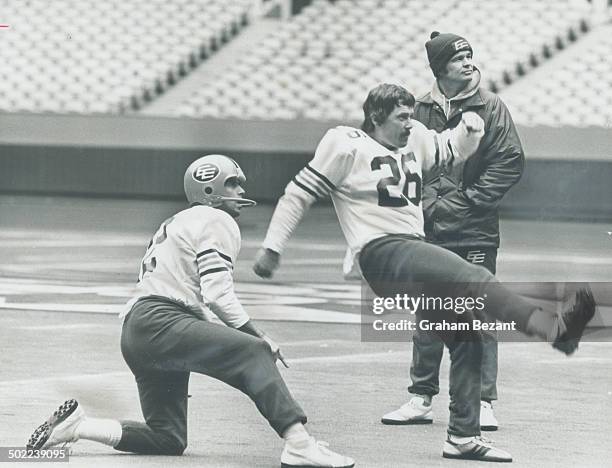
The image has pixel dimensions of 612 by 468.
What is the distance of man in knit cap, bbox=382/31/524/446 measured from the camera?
7.63 meters

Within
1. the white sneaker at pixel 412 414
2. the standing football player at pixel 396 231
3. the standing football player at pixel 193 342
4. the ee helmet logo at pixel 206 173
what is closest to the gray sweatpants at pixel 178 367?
the standing football player at pixel 193 342

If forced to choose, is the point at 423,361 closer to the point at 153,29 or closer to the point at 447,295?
the point at 447,295

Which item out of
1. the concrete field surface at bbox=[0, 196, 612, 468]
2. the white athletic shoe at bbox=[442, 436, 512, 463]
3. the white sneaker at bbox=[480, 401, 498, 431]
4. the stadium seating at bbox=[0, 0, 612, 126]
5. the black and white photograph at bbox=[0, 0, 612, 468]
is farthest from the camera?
the stadium seating at bbox=[0, 0, 612, 126]

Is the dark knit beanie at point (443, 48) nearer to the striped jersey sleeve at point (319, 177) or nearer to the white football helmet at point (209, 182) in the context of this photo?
the striped jersey sleeve at point (319, 177)

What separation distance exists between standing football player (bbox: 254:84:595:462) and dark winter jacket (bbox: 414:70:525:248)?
877 mm

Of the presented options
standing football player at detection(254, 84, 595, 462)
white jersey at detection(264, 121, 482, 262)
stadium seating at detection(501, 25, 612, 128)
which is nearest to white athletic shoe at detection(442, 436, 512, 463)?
standing football player at detection(254, 84, 595, 462)

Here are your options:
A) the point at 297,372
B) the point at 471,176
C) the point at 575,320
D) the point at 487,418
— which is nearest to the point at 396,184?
the point at 575,320

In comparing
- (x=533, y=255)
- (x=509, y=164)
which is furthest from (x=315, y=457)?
(x=533, y=255)

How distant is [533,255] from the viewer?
17766 millimetres

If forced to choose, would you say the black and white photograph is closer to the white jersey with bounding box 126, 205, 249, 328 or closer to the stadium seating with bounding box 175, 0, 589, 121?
the white jersey with bounding box 126, 205, 249, 328

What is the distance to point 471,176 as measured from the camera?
25.6 feet

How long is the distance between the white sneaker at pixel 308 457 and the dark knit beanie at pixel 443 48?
215 cm

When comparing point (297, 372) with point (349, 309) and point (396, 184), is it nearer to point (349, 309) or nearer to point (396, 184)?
point (396, 184)

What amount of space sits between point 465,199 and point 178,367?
7.06 ft
